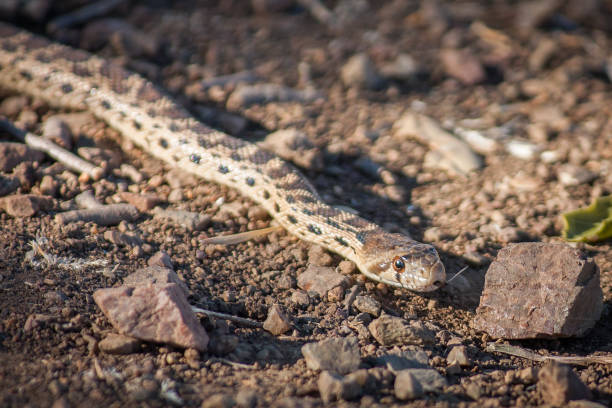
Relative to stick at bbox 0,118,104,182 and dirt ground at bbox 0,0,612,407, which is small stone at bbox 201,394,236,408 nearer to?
dirt ground at bbox 0,0,612,407

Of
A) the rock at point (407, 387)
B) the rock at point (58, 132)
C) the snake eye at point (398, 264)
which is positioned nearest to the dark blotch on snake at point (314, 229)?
the snake eye at point (398, 264)

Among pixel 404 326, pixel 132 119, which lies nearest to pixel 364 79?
pixel 132 119

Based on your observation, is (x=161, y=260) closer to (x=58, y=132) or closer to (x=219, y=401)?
(x=219, y=401)

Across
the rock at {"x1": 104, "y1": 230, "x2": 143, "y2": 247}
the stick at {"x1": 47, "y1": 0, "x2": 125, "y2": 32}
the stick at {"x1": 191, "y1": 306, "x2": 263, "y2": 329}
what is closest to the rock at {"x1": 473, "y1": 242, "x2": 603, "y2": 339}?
the stick at {"x1": 191, "y1": 306, "x2": 263, "y2": 329}

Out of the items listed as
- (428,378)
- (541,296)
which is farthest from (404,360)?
(541,296)

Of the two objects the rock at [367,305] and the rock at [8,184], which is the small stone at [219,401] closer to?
the rock at [367,305]

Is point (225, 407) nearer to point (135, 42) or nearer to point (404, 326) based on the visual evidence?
point (404, 326)
